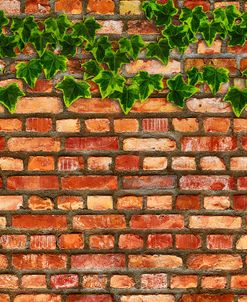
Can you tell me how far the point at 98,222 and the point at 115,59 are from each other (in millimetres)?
721

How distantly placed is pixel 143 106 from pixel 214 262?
765 millimetres

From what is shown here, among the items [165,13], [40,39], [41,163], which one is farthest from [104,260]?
[165,13]

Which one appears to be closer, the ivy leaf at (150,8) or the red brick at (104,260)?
the ivy leaf at (150,8)

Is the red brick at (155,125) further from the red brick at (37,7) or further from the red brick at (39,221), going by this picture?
the red brick at (37,7)

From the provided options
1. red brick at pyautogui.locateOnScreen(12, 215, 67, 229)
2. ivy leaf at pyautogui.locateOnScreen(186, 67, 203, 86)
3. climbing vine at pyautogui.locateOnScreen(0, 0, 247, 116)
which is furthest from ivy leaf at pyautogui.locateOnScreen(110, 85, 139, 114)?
red brick at pyautogui.locateOnScreen(12, 215, 67, 229)

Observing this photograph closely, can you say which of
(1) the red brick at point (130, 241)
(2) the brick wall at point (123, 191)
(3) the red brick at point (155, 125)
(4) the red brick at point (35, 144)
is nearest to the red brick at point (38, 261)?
(2) the brick wall at point (123, 191)

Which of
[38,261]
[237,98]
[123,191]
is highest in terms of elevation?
[237,98]

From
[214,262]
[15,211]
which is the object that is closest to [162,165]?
[214,262]

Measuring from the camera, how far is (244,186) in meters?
1.99

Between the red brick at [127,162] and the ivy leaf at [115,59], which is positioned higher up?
the ivy leaf at [115,59]

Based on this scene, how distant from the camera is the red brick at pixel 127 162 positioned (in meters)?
1.98

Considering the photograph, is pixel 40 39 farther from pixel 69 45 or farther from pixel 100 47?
pixel 100 47

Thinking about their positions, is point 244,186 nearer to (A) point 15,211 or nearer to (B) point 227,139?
(B) point 227,139

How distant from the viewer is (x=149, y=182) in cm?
199
